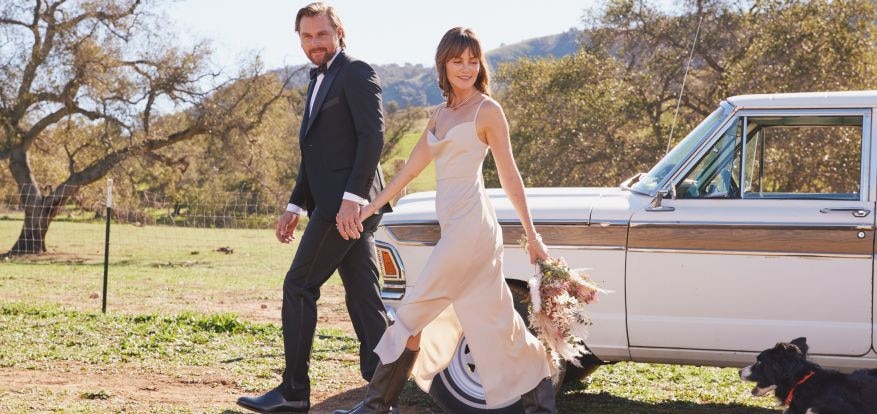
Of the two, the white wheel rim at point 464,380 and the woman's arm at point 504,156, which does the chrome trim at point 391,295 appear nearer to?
the white wheel rim at point 464,380

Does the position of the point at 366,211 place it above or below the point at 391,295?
above

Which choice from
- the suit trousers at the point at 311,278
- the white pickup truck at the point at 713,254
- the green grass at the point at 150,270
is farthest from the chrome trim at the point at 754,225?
the green grass at the point at 150,270

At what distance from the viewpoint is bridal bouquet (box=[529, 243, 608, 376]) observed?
473cm

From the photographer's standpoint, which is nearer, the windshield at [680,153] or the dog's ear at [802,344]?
the dog's ear at [802,344]

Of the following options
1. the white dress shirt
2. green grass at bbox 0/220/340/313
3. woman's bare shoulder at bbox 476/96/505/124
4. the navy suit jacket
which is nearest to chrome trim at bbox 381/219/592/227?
the navy suit jacket

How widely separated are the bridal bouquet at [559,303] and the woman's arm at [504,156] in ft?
0.38

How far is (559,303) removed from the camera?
4.71 metres

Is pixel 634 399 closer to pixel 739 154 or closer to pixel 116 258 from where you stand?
pixel 739 154

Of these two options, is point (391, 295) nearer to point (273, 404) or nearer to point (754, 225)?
point (273, 404)

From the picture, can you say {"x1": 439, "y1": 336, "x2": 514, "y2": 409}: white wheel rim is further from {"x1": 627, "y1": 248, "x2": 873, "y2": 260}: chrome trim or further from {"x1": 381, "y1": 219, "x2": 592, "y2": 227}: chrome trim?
{"x1": 627, "y1": 248, "x2": 873, "y2": 260}: chrome trim

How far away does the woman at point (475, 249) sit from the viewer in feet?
15.6

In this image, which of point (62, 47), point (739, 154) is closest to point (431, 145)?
point (739, 154)

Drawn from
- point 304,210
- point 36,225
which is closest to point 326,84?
point 304,210

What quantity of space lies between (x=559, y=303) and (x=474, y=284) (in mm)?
410
